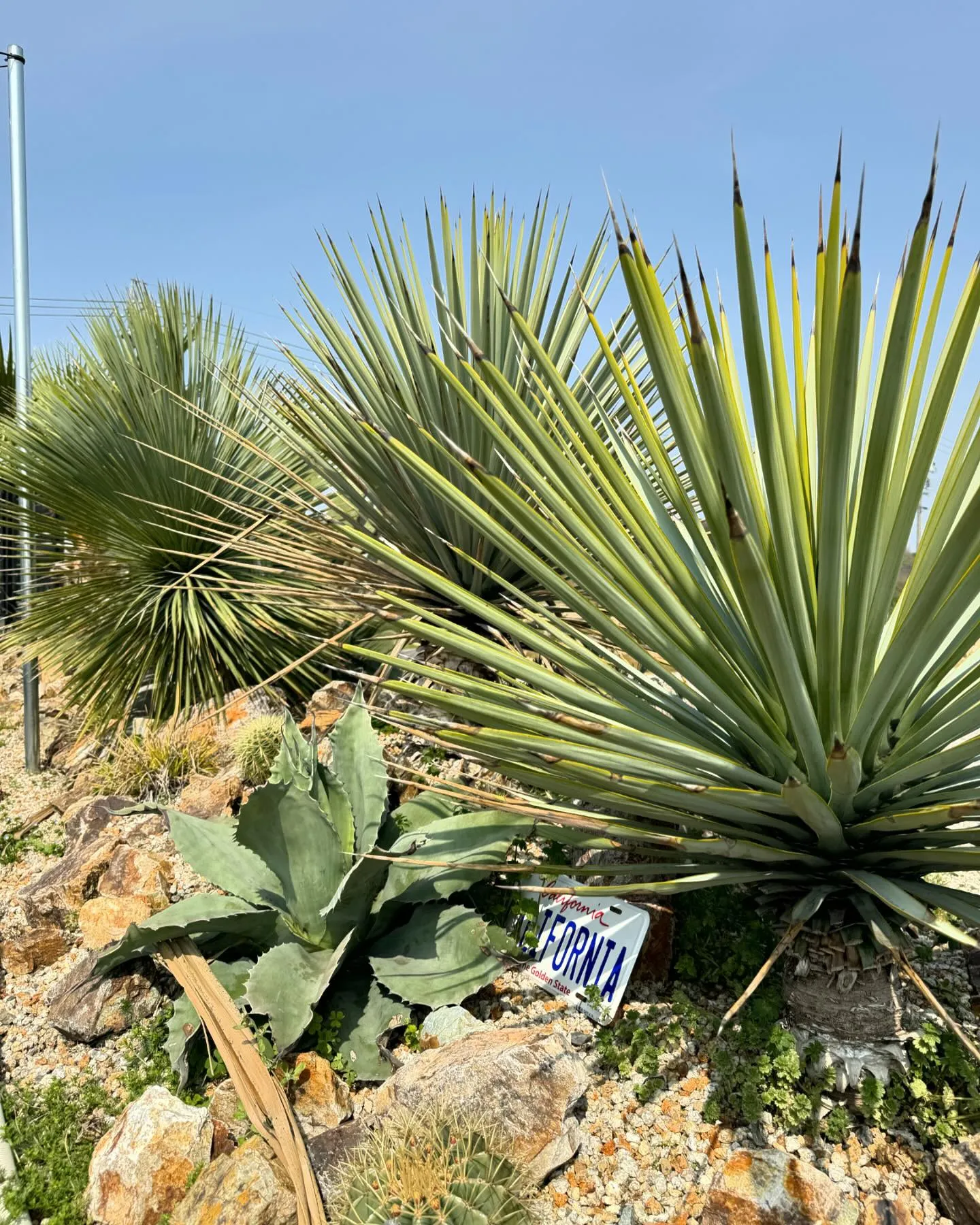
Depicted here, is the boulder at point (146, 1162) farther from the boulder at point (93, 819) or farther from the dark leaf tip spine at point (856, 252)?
the dark leaf tip spine at point (856, 252)

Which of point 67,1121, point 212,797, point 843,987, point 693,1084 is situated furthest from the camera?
point 212,797

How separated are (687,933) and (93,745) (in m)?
4.47

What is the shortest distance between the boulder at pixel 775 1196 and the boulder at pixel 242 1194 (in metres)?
1.03

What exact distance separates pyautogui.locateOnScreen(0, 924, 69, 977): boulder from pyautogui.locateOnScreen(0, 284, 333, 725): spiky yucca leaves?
1.79 metres

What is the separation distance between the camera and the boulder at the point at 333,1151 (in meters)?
2.24

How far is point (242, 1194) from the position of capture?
7.34 feet

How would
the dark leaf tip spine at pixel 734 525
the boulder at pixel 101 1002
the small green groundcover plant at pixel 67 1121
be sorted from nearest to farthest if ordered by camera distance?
the dark leaf tip spine at pixel 734 525, the small green groundcover plant at pixel 67 1121, the boulder at pixel 101 1002

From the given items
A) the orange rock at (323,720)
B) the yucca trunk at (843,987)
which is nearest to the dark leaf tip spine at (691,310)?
the yucca trunk at (843,987)

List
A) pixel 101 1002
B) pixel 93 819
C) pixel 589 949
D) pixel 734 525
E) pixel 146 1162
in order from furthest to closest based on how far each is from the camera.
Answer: pixel 93 819, pixel 101 1002, pixel 589 949, pixel 146 1162, pixel 734 525

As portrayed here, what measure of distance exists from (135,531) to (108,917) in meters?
2.75

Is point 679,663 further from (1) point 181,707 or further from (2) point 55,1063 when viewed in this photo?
(1) point 181,707

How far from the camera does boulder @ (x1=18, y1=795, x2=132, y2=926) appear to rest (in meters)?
3.77

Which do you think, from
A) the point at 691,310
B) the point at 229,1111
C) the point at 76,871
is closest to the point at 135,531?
the point at 76,871

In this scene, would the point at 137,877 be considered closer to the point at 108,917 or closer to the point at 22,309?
the point at 108,917
